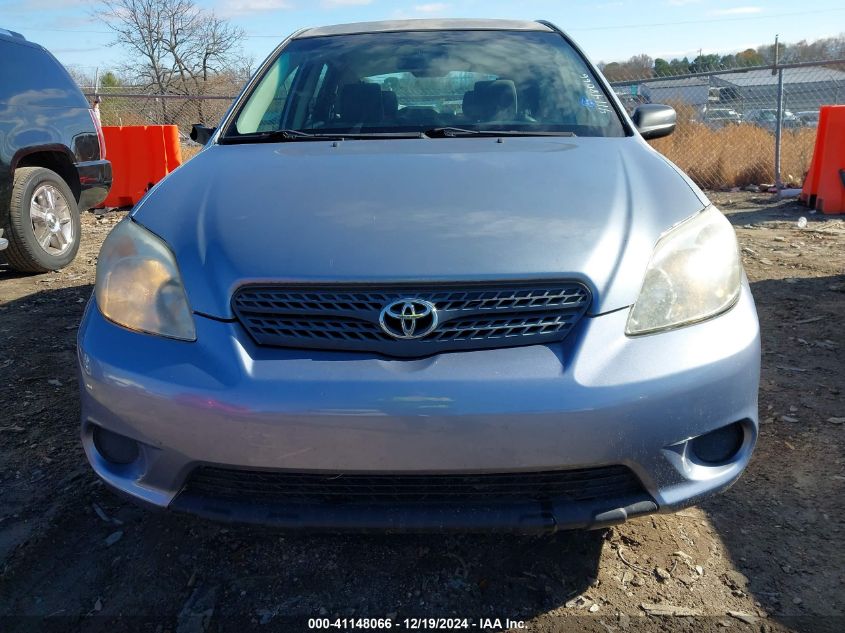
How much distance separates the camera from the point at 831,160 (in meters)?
7.29

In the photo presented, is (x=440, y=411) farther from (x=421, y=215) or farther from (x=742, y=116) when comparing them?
(x=742, y=116)

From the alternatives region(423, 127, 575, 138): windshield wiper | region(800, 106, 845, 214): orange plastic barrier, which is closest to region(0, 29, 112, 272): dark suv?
region(423, 127, 575, 138): windshield wiper

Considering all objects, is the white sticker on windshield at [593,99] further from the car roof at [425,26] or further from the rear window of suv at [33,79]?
the rear window of suv at [33,79]

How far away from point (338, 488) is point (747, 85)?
36.7ft

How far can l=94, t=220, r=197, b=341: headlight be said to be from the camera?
186cm

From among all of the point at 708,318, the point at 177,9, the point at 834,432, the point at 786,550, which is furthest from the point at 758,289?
the point at 177,9

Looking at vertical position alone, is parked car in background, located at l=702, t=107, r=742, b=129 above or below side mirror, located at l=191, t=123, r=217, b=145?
below

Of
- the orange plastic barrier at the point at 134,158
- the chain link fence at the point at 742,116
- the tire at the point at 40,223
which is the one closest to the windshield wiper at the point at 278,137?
the tire at the point at 40,223

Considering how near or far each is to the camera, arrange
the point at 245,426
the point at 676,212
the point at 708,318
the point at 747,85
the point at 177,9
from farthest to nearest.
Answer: the point at 177,9 < the point at 747,85 < the point at 676,212 < the point at 708,318 < the point at 245,426

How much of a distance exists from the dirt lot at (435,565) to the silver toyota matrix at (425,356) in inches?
11.5

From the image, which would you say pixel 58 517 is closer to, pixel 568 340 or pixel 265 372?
pixel 265 372

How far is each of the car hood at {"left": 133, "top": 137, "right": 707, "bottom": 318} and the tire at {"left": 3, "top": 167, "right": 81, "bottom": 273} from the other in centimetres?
347

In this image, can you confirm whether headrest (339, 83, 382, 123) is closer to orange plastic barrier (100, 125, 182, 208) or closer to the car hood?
the car hood

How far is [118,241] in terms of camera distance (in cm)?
210
